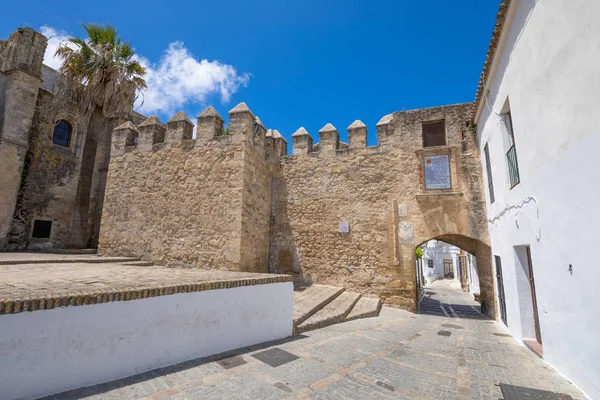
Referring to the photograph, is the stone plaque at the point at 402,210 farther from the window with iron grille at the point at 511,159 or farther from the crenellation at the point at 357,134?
the window with iron grille at the point at 511,159

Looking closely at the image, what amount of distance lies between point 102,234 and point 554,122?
11.4 metres

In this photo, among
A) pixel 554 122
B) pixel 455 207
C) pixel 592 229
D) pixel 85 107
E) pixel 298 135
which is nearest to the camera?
pixel 592 229

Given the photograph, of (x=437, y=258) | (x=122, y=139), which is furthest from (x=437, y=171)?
(x=437, y=258)

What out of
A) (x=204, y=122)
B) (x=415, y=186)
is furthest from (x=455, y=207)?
(x=204, y=122)

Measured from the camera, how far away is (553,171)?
12.0ft

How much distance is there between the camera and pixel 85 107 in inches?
490

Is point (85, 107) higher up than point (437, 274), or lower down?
higher up

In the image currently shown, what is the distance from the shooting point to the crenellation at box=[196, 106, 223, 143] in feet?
28.1

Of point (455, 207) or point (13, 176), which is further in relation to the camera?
point (13, 176)

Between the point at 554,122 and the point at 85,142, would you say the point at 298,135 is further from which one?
the point at 85,142

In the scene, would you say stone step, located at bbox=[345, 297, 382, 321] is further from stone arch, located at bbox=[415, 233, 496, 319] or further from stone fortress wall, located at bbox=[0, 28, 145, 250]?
stone fortress wall, located at bbox=[0, 28, 145, 250]

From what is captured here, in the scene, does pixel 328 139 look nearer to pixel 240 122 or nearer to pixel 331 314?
pixel 240 122

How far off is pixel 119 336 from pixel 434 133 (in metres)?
8.91

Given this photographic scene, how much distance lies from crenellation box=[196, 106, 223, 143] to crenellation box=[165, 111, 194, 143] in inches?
19.1
